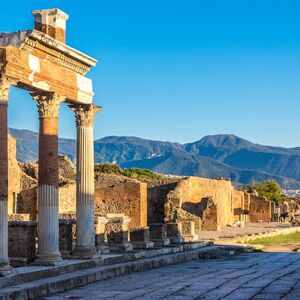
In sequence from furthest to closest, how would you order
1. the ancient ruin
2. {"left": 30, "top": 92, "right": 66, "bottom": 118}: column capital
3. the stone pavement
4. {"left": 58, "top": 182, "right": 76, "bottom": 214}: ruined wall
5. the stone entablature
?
{"left": 58, "top": 182, "right": 76, "bottom": 214}: ruined wall
the stone pavement
{"left": 30, "top": 92, "right": 66, "bottom": 118}: column capital
the stone entablature
the ancient ruin

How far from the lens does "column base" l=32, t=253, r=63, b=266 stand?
16.2m

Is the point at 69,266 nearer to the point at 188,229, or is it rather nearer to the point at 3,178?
the point at 3,178

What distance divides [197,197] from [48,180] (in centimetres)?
3351

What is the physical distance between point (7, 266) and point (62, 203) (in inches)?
772

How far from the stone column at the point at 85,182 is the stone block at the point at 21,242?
146 cm

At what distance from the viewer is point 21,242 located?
16656mm

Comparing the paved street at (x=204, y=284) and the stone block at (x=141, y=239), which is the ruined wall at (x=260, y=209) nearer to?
the stone block at (x=141, y=239)

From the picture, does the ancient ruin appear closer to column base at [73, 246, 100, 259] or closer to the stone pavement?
column base at [73, 246, 100, 259]

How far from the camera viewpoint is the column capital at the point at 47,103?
16766 mm

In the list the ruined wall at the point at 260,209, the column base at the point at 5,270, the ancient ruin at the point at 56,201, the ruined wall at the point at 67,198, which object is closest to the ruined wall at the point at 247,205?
the ruined wall at the point at 260,209

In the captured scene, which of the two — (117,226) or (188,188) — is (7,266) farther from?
(188,188)

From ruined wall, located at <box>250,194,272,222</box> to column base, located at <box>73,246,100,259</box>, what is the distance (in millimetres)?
50880

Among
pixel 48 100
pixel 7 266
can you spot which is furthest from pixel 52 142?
pixel 7 266

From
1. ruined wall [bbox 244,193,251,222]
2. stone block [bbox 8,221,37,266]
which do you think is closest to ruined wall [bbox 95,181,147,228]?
stone block [bbox 8,221,37,266]
